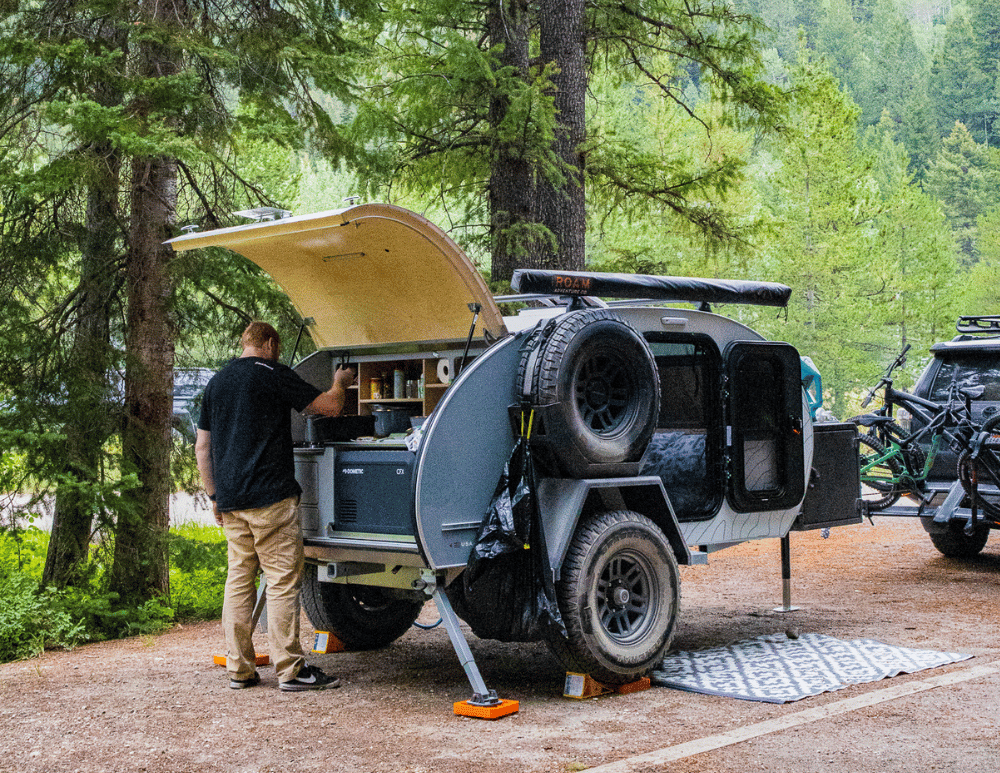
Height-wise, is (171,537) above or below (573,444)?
below

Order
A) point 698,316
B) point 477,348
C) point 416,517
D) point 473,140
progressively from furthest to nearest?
point 473,140, point 698,316, point 477,348, point 416,517

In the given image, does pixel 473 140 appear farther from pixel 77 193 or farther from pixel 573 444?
pixel 573 444

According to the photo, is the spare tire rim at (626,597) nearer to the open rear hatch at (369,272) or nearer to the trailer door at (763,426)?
the trailer door at (763,426)

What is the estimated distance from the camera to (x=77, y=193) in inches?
346

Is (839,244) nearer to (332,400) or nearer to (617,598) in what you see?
(617,598)

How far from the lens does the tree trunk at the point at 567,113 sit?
12.0 m

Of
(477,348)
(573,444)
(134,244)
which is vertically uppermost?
(134,244)

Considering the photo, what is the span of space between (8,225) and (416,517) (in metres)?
5.13

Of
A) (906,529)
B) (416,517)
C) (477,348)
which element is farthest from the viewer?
(906,529)

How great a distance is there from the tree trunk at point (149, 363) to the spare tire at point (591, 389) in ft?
13.0

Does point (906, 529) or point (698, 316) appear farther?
point (906, 529)

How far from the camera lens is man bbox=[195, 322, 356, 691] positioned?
6.34 metres

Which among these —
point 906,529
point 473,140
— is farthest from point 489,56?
point 906,529

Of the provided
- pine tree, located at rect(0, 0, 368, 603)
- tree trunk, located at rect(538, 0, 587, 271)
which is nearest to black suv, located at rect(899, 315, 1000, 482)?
→ tree trunk, located at rect(538, 0, 587, 271)
